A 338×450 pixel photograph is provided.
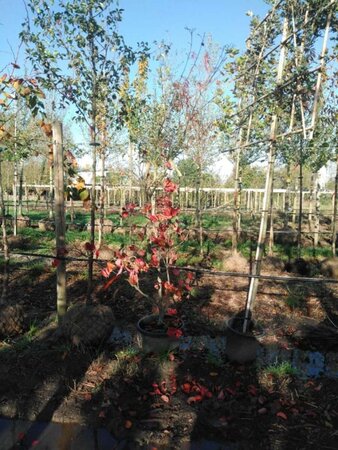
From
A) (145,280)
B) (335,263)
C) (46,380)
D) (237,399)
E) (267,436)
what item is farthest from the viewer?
(335,263)

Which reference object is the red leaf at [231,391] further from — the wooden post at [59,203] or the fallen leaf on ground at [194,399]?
the wooden post at [59,203]

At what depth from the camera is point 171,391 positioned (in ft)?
10.2

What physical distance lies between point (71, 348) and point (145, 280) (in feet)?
9.12

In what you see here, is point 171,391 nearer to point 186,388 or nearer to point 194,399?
point 186,388

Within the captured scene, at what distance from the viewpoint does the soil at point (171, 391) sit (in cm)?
262

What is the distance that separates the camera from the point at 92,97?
4.71m

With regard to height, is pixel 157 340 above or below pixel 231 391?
above

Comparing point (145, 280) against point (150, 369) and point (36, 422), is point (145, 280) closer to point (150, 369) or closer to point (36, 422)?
point (150, 369)

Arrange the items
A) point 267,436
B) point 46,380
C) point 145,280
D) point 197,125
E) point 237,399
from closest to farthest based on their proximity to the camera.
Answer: point 267,436, point 237,399, point 46,380, point 145,280, point 197,125

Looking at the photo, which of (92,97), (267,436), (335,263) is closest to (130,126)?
(92,97)

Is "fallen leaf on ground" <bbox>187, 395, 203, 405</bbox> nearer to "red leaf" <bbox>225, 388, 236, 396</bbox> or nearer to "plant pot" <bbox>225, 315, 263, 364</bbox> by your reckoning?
"red leaf" <bbox>225, 388, 236, 396</bbox>

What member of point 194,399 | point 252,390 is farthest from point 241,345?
point 194,399

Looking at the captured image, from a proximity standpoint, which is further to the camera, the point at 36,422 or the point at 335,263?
the point at 335,263

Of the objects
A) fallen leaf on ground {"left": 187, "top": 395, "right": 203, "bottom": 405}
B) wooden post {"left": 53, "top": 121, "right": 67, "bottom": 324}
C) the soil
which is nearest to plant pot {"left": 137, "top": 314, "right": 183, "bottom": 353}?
the soil
